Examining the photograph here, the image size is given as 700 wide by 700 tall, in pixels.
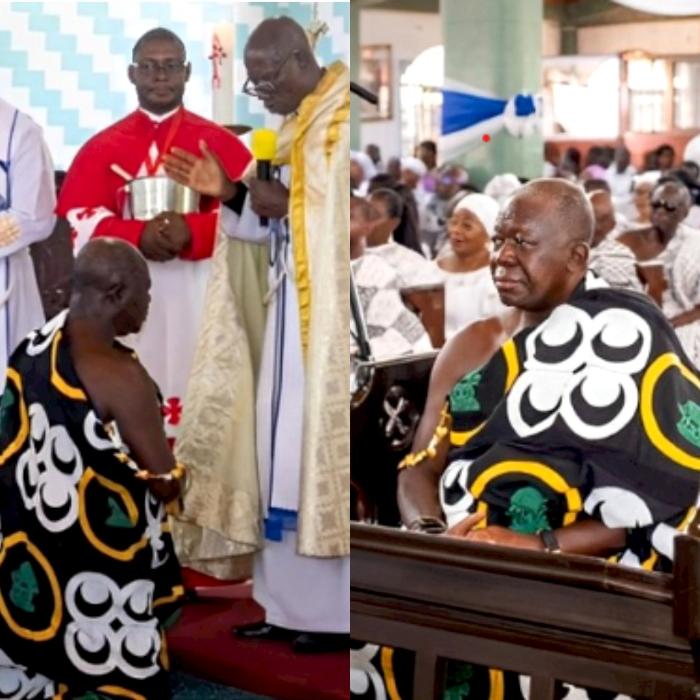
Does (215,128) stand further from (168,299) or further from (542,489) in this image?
(542,489)

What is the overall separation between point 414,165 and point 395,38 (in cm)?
25

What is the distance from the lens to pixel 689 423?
2031 millimetres

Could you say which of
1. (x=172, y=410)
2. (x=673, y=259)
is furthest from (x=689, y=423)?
(x=673, y=259)

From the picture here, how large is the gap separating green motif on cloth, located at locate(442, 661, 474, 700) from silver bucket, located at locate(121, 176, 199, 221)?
29.9 inches

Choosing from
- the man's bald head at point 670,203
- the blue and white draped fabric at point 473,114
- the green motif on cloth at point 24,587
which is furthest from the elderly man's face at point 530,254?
the man's bald head at point 670,203

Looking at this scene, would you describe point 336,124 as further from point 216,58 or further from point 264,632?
point 264,632

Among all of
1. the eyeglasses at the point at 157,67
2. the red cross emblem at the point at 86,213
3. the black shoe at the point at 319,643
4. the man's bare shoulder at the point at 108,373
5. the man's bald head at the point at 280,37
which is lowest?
the black shoe at the point at 319,643

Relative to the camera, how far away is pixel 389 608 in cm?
201

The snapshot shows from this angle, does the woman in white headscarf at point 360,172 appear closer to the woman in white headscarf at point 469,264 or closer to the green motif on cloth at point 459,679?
the woman in white headscarf at point 469,264

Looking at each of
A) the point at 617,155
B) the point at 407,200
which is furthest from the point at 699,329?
the point at 407,200

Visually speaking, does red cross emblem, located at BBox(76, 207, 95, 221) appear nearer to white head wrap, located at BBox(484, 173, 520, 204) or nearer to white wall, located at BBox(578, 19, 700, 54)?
white head wrap, located at BBox(484, 173, 520, 204)

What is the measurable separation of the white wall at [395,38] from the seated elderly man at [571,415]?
0.20 m

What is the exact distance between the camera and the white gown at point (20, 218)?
204 cm

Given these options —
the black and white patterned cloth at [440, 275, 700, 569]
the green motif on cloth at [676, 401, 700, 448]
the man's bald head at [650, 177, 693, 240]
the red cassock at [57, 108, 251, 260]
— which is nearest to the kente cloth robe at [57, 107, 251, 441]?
the red cassock at [57, 108, 251, 260]
